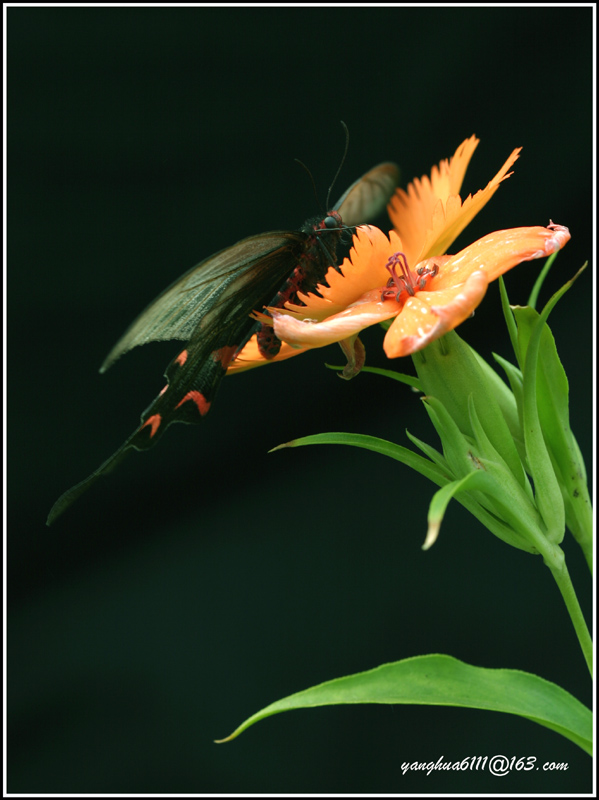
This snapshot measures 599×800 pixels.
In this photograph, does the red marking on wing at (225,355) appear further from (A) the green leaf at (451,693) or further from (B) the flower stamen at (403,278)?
(A) the green leaf at (451,693)

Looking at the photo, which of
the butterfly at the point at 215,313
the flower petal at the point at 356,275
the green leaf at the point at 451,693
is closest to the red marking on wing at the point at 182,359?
the butterfly at the point at 215,313

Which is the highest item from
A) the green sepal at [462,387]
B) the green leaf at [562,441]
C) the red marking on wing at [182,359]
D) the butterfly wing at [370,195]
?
the butterfly wing at [370,195]

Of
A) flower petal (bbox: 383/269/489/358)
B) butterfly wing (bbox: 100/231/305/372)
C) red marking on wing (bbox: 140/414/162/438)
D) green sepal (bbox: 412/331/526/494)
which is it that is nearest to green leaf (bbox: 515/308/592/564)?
green sepal (bbox: 412/331/526/494)

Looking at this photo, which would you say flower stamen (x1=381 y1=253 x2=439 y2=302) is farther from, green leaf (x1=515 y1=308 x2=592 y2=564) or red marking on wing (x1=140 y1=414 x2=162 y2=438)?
red marking on wing (x1=140 y1=414 x2=162 y2=438)

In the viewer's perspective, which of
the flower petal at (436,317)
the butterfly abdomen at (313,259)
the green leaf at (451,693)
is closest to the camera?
the flower petal at (436,317)

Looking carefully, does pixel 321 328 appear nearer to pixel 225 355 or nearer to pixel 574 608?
pixel 225 355
